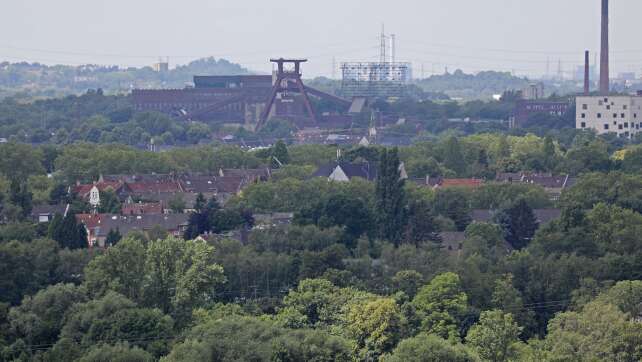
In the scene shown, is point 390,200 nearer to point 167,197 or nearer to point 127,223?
point 127,223

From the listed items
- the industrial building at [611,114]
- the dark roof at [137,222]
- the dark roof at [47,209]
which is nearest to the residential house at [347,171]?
the dark roof at [47,209]

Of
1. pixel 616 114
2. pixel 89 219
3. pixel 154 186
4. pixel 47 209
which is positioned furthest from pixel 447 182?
pixel 616 114

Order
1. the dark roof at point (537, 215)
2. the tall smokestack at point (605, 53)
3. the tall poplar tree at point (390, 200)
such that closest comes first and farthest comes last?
the tall poplar tree at point (390, 200)
the dark roof at point (537, 215)
the tall smokestack at point (605, 53)

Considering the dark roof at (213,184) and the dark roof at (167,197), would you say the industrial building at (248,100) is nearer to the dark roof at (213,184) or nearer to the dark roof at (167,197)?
the dark roof at (213,184)

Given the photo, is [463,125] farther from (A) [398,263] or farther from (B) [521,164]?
(A) [398,263]

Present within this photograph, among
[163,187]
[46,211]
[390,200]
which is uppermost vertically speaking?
[390,200]

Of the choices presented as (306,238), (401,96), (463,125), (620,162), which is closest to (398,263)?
(306,238)

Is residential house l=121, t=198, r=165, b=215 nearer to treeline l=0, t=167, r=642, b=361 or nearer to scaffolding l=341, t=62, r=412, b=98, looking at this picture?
treeline l=0, t=167, r=642, b=361

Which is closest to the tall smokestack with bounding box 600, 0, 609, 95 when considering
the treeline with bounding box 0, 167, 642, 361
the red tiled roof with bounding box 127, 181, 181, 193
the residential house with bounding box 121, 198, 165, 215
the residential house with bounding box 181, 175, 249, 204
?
the residential house with bounding box 181, 175, 249, 204
